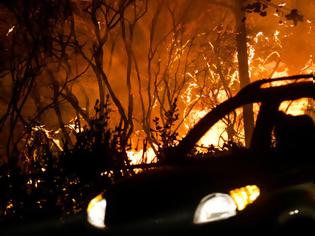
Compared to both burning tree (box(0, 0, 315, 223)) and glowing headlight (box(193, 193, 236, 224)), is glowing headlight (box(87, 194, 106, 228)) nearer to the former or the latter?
glowing headlight (box(193, 193, 236, 224))

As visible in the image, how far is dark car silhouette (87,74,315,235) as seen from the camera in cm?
419

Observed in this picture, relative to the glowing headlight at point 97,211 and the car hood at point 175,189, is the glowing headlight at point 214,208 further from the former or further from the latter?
the glowing headlight at point 97,211

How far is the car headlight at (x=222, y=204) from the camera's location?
4.16 metres

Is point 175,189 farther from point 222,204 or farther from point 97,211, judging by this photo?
point 97,211

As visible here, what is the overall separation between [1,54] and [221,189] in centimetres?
936

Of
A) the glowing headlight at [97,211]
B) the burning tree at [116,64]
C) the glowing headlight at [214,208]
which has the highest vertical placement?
the burning tree at [116,64]

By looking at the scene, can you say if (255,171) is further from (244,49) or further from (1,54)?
(244,49)

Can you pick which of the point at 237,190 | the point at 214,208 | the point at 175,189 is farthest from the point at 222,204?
the point at 175,189

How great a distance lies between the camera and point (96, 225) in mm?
4762

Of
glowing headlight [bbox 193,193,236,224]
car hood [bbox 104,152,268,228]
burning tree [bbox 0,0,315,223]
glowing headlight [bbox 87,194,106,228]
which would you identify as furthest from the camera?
burning tree [bbox 0,0,315,223]

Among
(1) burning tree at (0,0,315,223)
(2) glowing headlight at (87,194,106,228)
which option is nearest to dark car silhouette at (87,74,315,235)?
(2) glowing headlight at (87,194,106,228)

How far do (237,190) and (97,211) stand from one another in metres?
1.36

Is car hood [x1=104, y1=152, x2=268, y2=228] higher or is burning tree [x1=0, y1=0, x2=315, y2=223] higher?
burning tree [x1=0, y1=0, x2=315, y2=223]

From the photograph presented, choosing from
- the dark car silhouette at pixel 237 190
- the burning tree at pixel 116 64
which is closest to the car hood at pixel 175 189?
the dark car silhouette at pixel 237 190
